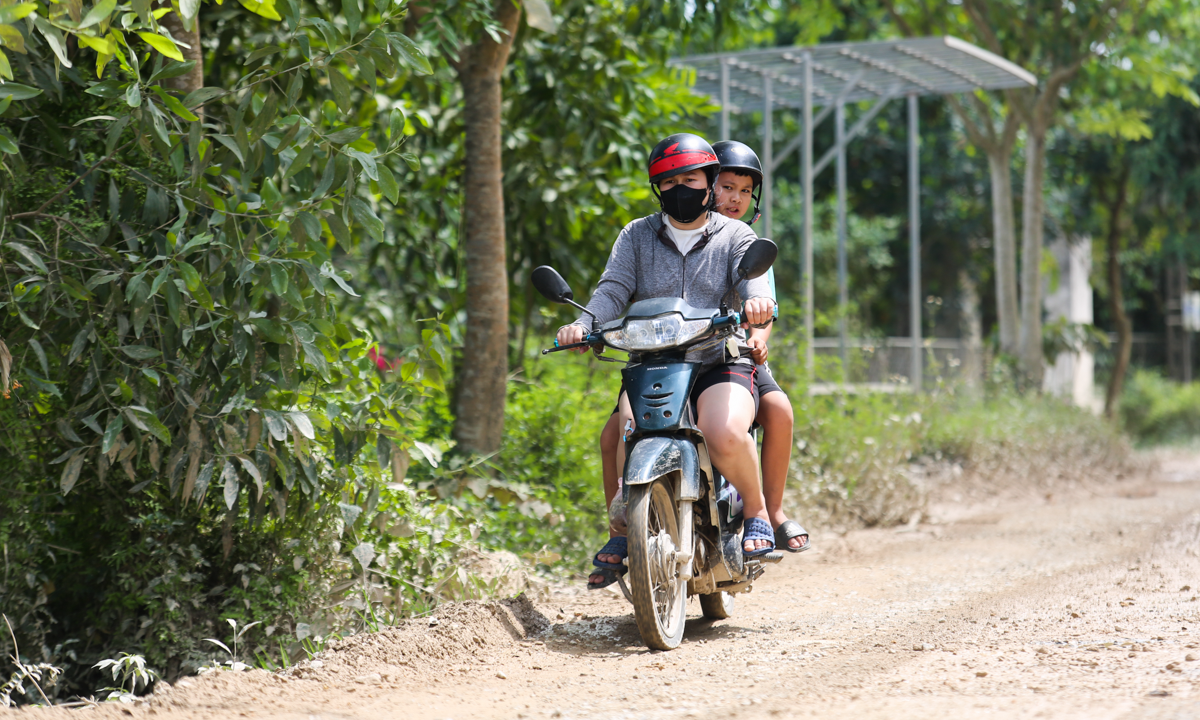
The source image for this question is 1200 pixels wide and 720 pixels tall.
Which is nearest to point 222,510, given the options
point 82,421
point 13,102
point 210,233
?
point 82,421

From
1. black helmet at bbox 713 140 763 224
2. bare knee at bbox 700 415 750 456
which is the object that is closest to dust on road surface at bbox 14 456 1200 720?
bare knee at bbox 700 415 750 456

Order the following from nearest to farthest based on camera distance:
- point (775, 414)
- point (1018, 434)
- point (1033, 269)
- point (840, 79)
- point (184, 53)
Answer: point (775, 414) < point (184, 53) < point (1018, 434) < point (840, 79) < point (1033, 269)

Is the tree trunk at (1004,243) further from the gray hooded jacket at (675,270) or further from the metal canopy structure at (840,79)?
the gray hooded jacket at (675,270)

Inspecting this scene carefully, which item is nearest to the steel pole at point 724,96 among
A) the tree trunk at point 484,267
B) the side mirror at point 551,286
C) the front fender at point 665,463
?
the tree trunk at point 484,267

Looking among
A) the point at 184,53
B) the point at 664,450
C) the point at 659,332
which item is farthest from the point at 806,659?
the point at 184,53

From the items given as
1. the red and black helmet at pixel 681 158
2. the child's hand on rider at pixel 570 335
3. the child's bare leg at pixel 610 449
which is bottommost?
the child's bare leg at pixel 610 449

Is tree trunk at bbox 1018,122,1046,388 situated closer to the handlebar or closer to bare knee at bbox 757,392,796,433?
bare knee at bbox 757,392,796,433

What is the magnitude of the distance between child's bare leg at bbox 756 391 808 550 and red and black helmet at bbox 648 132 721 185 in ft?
2.96

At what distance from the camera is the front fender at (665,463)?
381 centimetres

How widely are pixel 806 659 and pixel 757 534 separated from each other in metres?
0.52

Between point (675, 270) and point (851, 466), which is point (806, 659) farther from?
point (851, 466)

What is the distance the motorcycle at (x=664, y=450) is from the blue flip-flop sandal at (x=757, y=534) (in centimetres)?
3

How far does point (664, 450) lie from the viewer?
3922 millimetres

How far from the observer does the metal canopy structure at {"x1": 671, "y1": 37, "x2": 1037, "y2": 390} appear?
11281 millimetres
